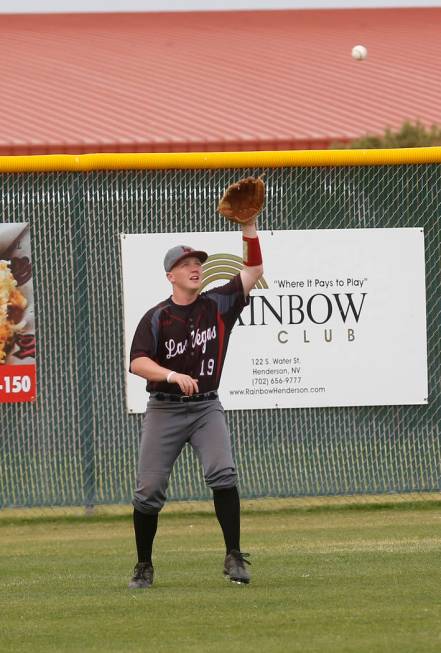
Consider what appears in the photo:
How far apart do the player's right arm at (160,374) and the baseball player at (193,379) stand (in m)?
0.01

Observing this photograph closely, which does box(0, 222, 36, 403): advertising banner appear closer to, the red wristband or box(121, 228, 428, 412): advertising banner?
box(121, 228, 428, 412): advertising banner

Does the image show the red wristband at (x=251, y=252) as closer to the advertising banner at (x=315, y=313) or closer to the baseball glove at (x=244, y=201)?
the baseball glove at (x=244, y=201)

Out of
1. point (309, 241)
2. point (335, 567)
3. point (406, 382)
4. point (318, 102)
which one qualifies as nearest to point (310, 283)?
point (309, 241)

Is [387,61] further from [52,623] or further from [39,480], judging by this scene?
[52,623]

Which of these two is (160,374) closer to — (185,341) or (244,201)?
(185,341)

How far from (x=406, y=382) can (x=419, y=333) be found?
344 millimetres

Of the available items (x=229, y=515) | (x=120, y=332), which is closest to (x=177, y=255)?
(x=229, y=515)

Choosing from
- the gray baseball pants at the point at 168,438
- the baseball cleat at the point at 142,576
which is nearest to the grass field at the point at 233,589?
the baseball cleat at the point at 142,576

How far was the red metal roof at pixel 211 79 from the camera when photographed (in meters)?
23.1

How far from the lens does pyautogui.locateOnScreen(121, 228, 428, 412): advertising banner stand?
1063 cm

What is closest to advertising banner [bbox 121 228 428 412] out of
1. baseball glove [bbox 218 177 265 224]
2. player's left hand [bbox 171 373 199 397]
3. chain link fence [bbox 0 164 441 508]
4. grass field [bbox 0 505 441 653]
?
chain link fence [bbox 0 164 441 508]

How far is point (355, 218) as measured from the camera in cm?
1080

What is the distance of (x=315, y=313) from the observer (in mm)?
10703

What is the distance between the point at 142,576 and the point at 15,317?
11.5ft
